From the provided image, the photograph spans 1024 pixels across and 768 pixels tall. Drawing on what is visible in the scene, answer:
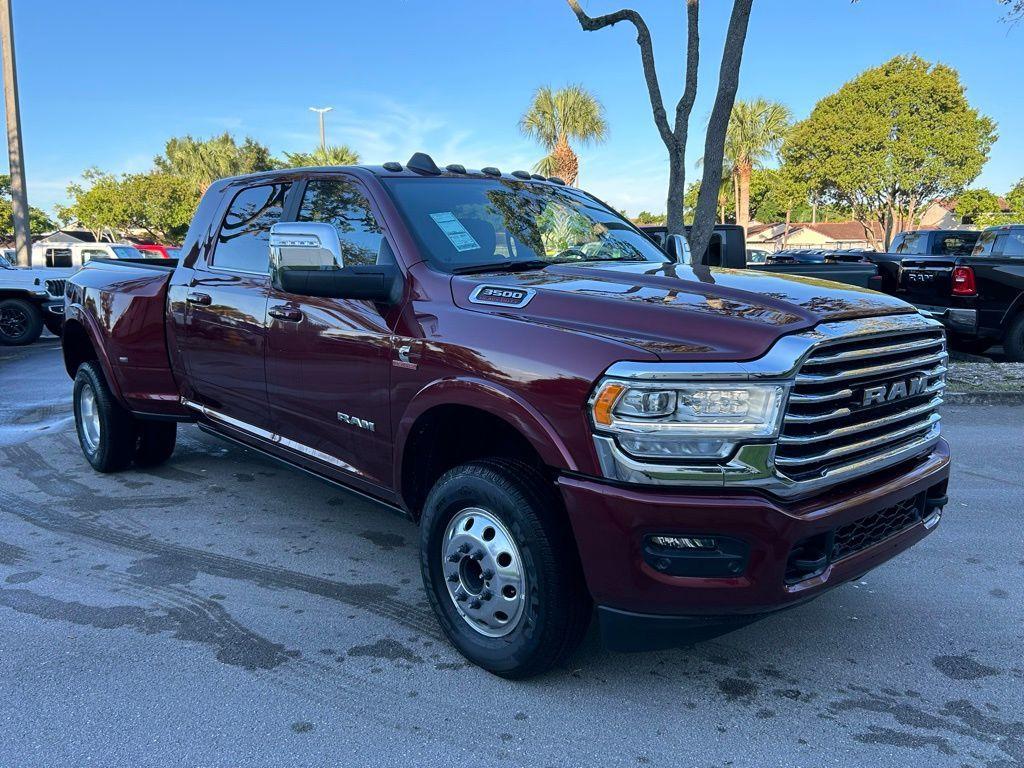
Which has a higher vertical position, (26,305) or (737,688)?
(26,305)

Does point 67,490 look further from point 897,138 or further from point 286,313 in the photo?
point 897,138

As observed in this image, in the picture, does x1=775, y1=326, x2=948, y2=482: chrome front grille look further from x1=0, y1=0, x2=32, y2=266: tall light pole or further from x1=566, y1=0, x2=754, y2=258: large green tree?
x1=0, y1=0, x2=32, y2=266: tall light pole

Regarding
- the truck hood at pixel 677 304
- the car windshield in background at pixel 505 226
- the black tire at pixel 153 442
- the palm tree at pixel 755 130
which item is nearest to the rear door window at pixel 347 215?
the car windshield in background at pixel 505 226

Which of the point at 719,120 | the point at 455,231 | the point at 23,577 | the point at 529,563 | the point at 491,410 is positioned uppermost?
the point at 719,120

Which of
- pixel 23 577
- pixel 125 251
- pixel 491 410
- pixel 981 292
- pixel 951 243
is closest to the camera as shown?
pixel 491 410

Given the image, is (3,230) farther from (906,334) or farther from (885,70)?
(906,334)

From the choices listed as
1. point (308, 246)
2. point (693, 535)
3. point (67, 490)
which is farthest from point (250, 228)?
point (693, 535)

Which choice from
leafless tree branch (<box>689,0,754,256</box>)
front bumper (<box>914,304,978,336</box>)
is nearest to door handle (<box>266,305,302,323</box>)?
leafless tree branch (<box>689,0,754,256</box>)

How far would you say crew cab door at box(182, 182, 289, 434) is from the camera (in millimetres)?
4074

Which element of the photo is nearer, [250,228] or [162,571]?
[162,571]

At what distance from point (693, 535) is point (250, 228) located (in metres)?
3.10

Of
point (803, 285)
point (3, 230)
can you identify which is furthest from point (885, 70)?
point (3, 230)

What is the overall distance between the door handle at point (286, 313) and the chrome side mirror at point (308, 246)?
0.43 meters

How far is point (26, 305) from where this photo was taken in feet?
44.8
